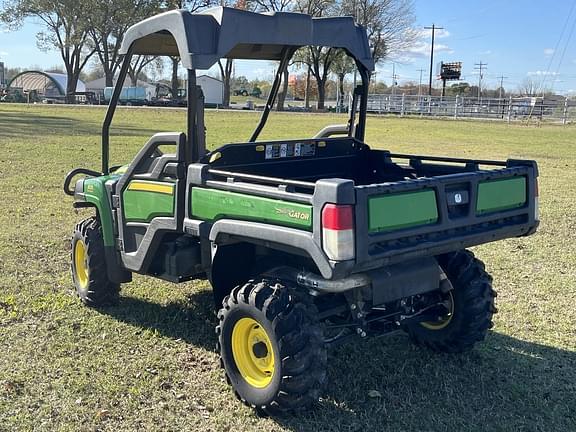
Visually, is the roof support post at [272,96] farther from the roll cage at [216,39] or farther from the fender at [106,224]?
the fender at [106,224]

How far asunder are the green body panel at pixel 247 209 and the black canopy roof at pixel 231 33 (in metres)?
0.76

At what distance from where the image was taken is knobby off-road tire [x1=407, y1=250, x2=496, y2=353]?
14.4 feet

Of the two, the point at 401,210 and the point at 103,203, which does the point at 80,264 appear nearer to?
the point at 103,203

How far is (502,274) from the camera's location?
640cm

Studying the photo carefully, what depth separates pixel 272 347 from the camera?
3594 mm

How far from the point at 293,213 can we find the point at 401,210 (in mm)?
550

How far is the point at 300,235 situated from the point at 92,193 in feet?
7.74

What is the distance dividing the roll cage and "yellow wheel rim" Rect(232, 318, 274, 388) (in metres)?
1.08

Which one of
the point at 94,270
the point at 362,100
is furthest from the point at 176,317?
the point at 362,100

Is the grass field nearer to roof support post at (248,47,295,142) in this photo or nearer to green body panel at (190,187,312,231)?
green body panel at (190,187,312,231)

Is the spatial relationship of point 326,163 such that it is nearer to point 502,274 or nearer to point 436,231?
point 436,231

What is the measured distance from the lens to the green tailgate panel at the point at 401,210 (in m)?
3.30

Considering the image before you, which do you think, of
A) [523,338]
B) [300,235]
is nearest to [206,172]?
[300,235]

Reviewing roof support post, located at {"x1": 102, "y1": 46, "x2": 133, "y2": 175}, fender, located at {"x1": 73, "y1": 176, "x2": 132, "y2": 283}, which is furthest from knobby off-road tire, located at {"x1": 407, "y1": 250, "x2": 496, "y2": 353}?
roof support post, located at {"x1": 102, "y1": 46, "x2": 133, "y2": 175}
